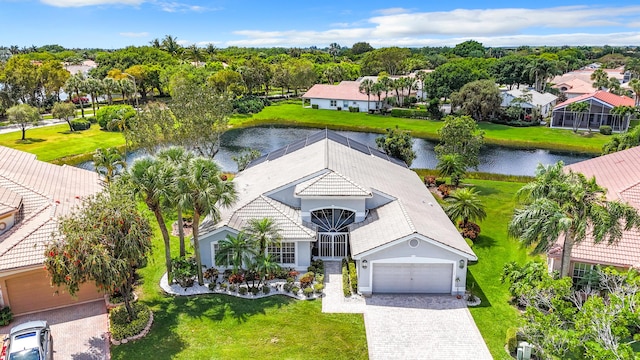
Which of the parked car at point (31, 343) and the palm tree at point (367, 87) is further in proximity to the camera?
the palm tree at point (367, 87)

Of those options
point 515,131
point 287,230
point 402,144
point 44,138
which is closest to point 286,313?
point 287,230

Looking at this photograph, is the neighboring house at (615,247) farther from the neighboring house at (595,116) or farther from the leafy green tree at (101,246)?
the neighboring house at (595,116)

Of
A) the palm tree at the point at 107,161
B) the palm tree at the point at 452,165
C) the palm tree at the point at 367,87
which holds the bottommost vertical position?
the palm tree at the point at 452,165

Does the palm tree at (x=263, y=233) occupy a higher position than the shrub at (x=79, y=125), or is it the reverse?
the shrub at (x=79, y=125)

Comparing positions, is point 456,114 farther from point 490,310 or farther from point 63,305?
point 63,305

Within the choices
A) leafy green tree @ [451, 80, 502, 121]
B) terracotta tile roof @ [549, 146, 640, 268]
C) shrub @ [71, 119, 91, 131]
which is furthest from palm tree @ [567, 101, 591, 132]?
shrub @ [71, 119, 91, 131]

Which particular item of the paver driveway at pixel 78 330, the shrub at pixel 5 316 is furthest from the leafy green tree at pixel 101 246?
the shrub at pixel 5 316

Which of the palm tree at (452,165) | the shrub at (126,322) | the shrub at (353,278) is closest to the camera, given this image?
the shrub at (126,322)
